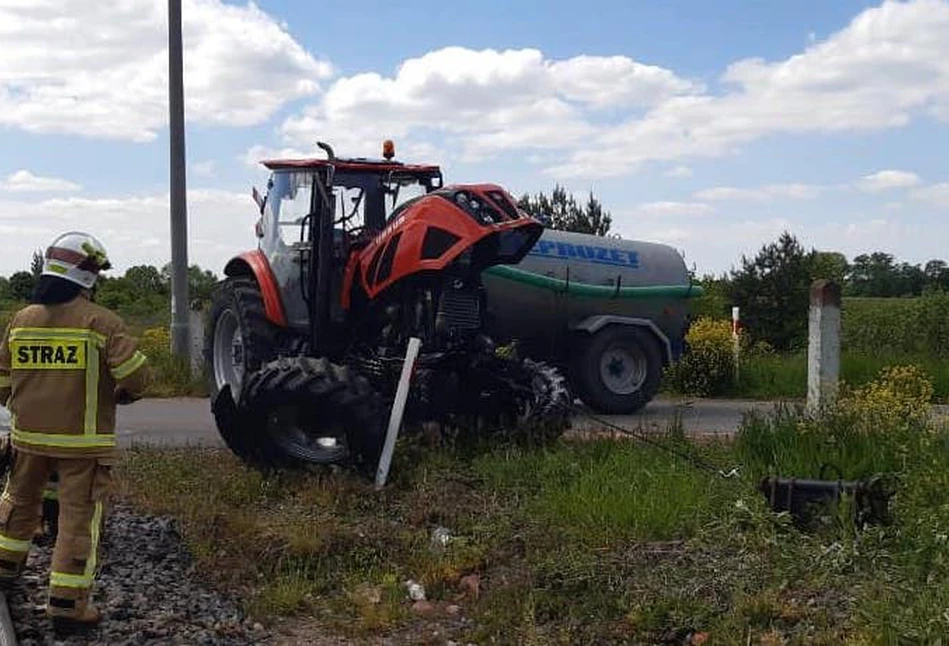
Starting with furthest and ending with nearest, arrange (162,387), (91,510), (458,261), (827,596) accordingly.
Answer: (162,387) → (458,261) → (91,510) → (827,596)

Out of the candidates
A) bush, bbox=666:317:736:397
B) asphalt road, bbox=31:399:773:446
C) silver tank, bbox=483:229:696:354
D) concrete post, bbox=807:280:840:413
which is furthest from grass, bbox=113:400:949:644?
bush, bbox=666:317:736:397

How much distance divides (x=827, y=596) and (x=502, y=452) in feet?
11.8

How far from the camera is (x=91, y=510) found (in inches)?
230

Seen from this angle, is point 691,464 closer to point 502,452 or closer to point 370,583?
point 502,452

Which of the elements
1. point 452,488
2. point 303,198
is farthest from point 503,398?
point 303,198

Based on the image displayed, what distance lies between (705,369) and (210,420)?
6.67 meters

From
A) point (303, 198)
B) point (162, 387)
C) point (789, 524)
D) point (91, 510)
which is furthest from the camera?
Answer: point (162, 387)

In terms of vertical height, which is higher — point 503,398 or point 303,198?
point 303,198

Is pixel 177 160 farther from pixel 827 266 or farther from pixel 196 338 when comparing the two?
pixel 827 266

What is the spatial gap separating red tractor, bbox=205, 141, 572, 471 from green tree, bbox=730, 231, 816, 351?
54.3 feet

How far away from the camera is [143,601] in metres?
6.01

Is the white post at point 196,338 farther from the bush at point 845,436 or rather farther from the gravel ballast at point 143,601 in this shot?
the bush at point 845,436

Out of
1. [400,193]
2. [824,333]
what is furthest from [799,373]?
[400,193]

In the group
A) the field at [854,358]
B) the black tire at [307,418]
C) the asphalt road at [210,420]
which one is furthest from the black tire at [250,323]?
the field at [854,358]
